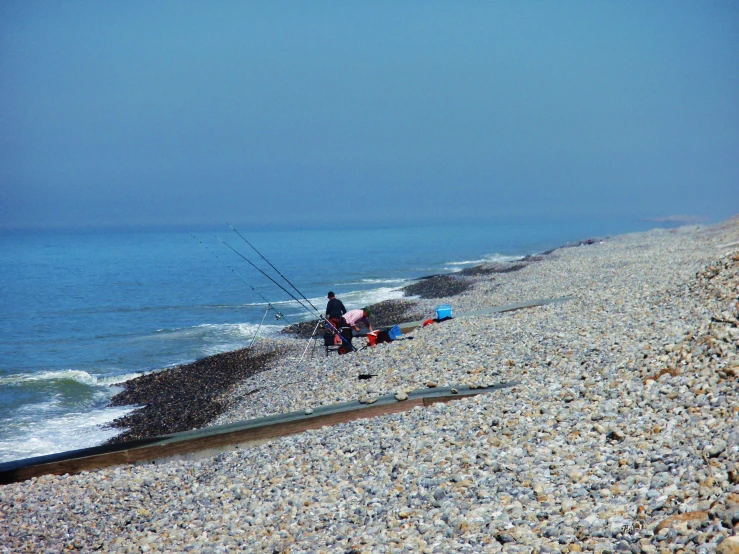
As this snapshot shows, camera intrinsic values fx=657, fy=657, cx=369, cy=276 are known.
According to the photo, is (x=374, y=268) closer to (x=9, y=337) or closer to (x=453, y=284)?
(x=453, y=284)

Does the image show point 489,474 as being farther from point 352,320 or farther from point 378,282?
point 378,282

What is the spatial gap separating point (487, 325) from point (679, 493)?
9.70 metres

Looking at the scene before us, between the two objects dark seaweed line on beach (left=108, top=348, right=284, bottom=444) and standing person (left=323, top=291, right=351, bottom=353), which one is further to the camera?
standing person (left=323, top=291, right=351, bottom=353)

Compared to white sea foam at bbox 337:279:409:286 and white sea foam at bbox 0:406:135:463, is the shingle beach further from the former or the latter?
white sea foam at bbox 337:279:409:286

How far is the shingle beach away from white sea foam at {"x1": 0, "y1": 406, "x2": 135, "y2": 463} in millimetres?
5847

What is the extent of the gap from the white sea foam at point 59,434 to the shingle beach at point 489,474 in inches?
230

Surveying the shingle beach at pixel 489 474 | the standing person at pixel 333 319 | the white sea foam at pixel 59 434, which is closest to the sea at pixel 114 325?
the white sea foam at pixel 59 434

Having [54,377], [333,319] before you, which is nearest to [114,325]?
[54,377]

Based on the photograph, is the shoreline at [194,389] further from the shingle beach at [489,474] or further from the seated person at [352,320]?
the shingle beach at [489,474]

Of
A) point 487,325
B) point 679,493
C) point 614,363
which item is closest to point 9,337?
point 487,325

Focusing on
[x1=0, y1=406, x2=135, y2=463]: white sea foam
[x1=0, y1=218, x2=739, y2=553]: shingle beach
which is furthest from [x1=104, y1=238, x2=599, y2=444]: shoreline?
[x1=0, y1=218, x2=739, y2=553]: shingle beach

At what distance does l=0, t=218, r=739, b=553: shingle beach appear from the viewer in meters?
4.54

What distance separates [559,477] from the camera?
17.6 ft

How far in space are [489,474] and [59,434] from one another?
12544 millimetres
